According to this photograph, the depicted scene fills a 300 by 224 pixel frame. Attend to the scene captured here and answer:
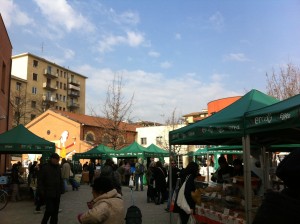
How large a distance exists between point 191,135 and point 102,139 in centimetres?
3865

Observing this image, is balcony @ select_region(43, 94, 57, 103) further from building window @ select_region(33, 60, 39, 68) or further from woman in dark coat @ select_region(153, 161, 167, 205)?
woman in dark coat @ select_region(153, 161, 167, 205)

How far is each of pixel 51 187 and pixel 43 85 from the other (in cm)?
7811

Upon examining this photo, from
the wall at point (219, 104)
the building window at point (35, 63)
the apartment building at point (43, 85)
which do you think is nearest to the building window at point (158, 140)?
the wall at point (219, 104)

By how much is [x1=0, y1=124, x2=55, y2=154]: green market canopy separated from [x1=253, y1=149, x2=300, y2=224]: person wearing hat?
14338mm

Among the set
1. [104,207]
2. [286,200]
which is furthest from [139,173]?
[286,200]

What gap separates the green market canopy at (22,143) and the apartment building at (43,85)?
5174 centimetres

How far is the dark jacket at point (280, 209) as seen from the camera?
66.3 inches

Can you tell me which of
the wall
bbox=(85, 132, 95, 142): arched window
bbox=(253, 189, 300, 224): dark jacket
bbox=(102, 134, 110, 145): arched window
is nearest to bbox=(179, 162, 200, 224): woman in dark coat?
bbox=(253, 189, 300, 224): dark jacket

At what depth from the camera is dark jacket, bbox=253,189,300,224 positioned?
168 cm

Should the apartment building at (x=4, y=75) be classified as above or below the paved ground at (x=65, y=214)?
above

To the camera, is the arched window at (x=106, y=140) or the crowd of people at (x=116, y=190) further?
the arched window at (x=106, y=140)

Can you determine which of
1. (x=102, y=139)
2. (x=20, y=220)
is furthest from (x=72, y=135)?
(x=20, y=220)

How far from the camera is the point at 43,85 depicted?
8231cm

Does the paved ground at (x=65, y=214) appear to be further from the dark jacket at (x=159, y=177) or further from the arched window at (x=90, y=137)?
the arched window at (x=90, y=137)
